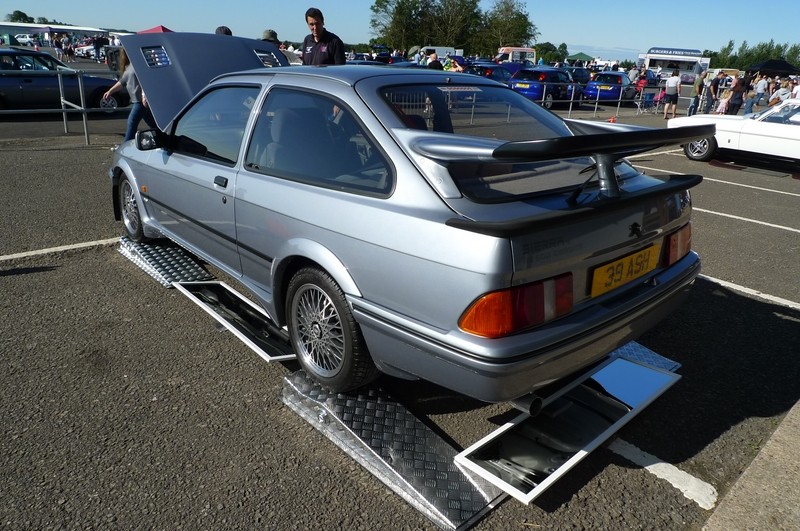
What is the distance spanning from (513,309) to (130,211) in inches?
153

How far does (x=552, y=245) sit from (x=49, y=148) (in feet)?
32.0

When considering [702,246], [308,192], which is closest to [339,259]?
[308,192]

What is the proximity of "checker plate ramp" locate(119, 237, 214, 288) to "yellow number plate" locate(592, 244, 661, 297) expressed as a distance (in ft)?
9.68

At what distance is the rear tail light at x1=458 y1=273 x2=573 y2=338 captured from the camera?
7.19ft

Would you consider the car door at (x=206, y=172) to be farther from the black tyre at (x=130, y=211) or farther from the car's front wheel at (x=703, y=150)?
the car's front wheel at (x=703, y=150)

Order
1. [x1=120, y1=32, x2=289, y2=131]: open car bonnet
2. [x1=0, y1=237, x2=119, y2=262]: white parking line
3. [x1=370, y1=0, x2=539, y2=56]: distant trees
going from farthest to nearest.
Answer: [x1=370, y1=0, x2=539, y2=56]: distant trees
[x1=120, y1=32, x2=289, y2=131]: open car bonnet
[x1=0, y1=237, x2=119, y2=262]: white parking line

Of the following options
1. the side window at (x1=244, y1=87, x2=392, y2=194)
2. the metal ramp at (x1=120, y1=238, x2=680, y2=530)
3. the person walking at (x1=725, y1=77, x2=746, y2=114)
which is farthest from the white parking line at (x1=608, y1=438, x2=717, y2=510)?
the person walking at (x1=725, y1=77, x2=746, y2=114)

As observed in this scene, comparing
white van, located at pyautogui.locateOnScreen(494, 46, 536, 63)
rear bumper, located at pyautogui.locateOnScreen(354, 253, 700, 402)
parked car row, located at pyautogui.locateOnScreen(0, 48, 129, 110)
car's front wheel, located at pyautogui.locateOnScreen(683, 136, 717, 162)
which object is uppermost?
white van, located at pyautogui.locateOnScreen(494, 46, 536, 63)

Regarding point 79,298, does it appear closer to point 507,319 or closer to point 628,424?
point 507,319

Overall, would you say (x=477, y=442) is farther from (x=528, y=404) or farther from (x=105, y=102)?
(x=105, y=102)

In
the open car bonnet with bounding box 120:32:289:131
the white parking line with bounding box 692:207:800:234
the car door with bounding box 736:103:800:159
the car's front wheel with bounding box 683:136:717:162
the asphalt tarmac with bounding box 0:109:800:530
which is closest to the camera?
the asphalt tarmac with bounding box 0:109:800:530

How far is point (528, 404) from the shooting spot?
2555mm

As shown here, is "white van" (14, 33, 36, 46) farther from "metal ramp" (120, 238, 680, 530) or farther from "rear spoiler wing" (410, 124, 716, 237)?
"rear spoiler wing" (410, 124, 716, 237)

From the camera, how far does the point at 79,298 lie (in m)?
4.10
